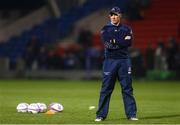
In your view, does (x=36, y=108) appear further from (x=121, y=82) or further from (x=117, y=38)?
(x=117, y=38)

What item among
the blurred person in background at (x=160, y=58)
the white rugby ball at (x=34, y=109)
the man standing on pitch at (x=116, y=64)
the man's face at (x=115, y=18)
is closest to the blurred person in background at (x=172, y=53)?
the blurred person in background at (x=160, y=58)

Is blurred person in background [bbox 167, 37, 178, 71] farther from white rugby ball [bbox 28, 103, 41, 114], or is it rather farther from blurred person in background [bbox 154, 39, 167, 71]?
white rugby ball [bbox 28, 103, 41, 114]

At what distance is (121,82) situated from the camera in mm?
13117

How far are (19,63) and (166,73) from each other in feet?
26.4

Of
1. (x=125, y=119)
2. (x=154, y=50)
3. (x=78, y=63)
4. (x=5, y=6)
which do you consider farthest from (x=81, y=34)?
(x=125, y=119)

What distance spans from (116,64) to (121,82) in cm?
37

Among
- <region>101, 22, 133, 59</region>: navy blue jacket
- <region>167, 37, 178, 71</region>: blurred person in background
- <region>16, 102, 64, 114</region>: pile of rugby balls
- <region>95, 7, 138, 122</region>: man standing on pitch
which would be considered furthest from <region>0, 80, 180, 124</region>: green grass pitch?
<region>167, 37, 178, 71</region>: blurred person in background

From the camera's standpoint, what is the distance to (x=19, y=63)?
35094mm

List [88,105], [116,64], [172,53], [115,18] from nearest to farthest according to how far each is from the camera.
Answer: [115,18] → [116,64] → [88,105] → [172,53]

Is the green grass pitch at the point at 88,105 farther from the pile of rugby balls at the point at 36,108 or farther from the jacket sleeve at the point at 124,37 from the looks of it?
the jacket sleeve at the point at 124,37

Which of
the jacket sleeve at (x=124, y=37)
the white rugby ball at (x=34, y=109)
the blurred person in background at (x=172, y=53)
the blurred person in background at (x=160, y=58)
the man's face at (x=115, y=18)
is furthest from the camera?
the blurred person in background at (x=160, y=58)

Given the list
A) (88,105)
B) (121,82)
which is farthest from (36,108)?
(88,105)

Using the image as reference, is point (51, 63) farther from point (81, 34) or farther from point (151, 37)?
Answer: point (151, 37)

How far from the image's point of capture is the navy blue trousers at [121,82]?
13.1 m
